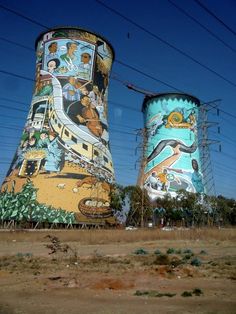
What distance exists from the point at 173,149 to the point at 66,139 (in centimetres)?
1690

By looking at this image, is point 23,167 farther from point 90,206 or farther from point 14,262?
point 14,262

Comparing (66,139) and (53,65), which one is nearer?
(66,139)

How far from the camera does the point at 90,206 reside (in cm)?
3878

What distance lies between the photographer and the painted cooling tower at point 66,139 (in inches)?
1463

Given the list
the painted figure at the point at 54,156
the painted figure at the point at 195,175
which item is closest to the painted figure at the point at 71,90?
the painted figure at the point at 54,156

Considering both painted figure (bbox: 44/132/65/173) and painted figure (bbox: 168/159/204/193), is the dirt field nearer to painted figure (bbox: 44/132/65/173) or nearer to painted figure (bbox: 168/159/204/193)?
painted figure (bbox: 44/132/65/173)

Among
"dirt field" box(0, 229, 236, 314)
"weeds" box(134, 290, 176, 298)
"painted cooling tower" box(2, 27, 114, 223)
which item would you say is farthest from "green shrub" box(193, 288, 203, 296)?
"painted cooling tower" box(2, 27, 114, 223)

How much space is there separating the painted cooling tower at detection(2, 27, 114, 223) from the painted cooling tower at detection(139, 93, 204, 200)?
10.6m

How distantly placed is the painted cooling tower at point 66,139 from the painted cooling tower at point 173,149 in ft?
34.6

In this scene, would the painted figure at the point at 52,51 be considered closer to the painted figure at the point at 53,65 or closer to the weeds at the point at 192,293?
the painted figure at the point at 53,65

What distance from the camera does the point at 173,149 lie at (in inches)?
1975

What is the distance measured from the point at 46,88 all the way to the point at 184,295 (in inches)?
1400

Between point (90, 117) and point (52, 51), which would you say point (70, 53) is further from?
point (90, 117)

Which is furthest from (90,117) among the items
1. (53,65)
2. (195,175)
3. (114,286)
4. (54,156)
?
(114,286)
